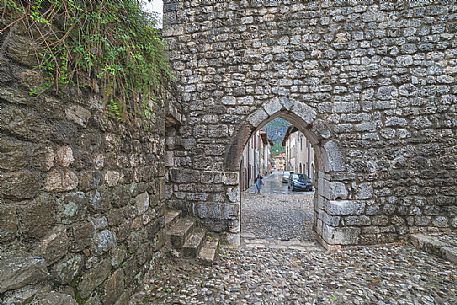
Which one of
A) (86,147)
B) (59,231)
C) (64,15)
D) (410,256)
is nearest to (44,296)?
(59,231)

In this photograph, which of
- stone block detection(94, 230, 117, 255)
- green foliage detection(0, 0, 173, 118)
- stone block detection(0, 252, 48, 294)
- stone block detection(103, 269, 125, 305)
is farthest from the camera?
stone block detection(103, 269, 125, 305)

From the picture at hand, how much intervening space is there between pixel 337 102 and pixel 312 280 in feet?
8.98

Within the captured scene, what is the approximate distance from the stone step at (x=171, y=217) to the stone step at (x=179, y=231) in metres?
0.06

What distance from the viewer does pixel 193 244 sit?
3078 millimetres

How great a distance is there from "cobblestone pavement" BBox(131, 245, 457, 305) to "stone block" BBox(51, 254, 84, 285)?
3.14 feet

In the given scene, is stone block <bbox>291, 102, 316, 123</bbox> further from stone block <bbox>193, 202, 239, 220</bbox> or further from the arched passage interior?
stone block <bbox>193, 202, 239, 220</bbox>

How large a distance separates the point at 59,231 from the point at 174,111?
2504 mm

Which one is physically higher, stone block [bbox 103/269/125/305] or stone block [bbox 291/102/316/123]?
stone block [bbox 291/102/316/123]

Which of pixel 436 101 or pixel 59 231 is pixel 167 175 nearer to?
pixel 59 231

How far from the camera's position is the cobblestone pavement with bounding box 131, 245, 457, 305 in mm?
2301

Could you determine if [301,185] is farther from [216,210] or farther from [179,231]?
[179,231]

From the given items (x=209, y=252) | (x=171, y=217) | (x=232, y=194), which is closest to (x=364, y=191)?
(x=232, y=194)

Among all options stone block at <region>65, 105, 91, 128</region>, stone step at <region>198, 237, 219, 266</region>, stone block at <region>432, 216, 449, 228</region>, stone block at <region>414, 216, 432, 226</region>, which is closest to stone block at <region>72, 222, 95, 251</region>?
stone block at <region>65, 105, 91, 128</region>

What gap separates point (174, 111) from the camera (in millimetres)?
3555
